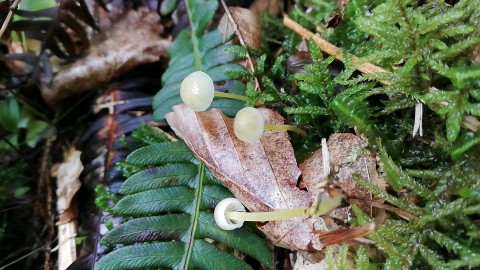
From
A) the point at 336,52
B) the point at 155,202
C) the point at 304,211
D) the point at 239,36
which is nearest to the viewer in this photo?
the point at 304,211

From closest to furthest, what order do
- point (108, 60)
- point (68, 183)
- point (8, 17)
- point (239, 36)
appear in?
1. point (8, 17)
2. point (239, 36)
3. point (68, 183)
4. point (108, 60)

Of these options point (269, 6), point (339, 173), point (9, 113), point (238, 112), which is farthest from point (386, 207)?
point (9, 113)

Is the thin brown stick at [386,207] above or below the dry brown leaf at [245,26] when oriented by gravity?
below

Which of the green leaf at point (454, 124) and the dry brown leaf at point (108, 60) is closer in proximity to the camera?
the green leaf at point (454, 124)

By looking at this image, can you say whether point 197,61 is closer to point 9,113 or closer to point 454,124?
point 9,113

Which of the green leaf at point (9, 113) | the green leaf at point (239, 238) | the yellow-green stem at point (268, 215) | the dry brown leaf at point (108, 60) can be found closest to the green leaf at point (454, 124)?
the yellow-green stem at point (268, 215)

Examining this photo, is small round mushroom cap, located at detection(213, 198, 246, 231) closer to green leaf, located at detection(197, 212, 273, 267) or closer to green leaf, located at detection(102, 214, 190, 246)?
green leaf, located at detection(197, 212, 273, 267)

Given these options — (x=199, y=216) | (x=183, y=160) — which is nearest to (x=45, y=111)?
(x=183, y=160)

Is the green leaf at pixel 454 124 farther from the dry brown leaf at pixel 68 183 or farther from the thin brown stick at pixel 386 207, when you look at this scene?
the dry brown leaf at pixel 68 183
